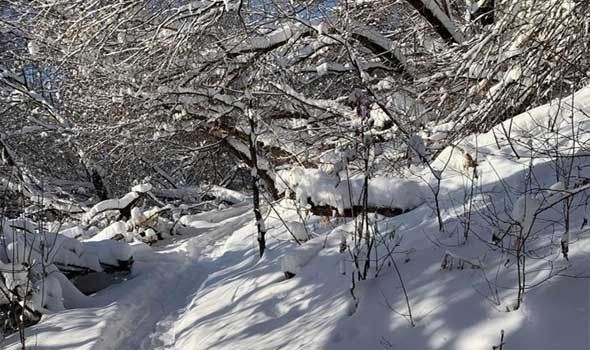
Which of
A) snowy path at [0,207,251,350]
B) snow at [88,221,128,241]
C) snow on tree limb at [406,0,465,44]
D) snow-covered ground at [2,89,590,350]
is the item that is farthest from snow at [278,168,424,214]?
snow at [88,221,128,241]

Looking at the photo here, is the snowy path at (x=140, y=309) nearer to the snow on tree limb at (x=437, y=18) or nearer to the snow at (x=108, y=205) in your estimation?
the snow at (x=108, y=205)

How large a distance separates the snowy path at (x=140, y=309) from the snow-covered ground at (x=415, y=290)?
0.06 feet

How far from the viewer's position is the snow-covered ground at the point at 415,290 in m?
2.47

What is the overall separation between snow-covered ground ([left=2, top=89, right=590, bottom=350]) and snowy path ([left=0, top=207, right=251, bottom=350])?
0.02 metres

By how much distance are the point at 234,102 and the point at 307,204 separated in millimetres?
2787

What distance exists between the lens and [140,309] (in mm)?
5176

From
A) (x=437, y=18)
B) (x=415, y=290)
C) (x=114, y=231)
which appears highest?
(x=437, y=18)

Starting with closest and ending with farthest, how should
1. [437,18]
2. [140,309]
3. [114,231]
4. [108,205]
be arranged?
[140,309] < [437,18] < [114,231] < [108,205]

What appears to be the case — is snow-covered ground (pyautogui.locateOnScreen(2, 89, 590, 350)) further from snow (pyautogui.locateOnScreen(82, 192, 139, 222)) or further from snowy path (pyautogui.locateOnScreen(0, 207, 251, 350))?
snow (pyautogui.locateOnScreen(82, 192, 139, 222))

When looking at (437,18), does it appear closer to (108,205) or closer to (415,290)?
(415,290)

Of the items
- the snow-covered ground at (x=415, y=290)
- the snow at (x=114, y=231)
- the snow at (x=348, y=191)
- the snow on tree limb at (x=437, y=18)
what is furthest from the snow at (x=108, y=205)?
the snow on tree limb at (x=437, y=18)

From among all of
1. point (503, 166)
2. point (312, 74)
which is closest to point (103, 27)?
point (312, 74)

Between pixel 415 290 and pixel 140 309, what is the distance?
3.22m

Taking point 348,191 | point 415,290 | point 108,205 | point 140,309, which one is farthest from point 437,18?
point 108,205
